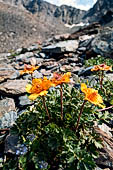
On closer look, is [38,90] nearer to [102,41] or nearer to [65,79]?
[65,79]

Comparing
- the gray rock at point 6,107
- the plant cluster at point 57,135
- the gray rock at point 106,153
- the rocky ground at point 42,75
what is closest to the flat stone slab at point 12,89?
the rocky ground at point 42,75

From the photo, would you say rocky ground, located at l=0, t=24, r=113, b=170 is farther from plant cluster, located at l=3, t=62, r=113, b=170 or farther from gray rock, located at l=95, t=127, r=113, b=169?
plant cluster, located at l=3, t=62, r=113, b=170

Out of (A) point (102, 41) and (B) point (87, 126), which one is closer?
(B) point (87, 126)

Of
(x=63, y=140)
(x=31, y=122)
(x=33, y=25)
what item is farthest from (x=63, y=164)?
(x=33, y=25)

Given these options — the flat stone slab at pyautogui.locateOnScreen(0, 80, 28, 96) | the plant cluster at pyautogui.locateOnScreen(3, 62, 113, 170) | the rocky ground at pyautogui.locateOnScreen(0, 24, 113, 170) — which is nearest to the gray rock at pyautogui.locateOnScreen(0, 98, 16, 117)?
the rocky ground at pyautogui.locateOnScreen(0, 24, 113, 170)

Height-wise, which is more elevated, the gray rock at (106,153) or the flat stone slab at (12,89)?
the flat stone slab at (12,89)

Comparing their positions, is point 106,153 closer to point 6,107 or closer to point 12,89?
point 6,107

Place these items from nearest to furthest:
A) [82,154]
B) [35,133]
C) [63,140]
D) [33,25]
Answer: [82,154] → [63,140] → [35,133] → [33,25]

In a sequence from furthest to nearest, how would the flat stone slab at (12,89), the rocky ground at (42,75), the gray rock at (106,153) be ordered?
the flat stone slab at (12,89), the rocky ground at (42,75), the gray rock at (106,153)

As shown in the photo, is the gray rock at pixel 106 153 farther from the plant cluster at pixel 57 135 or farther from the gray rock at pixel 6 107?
the gray rock at pixel 6 107
